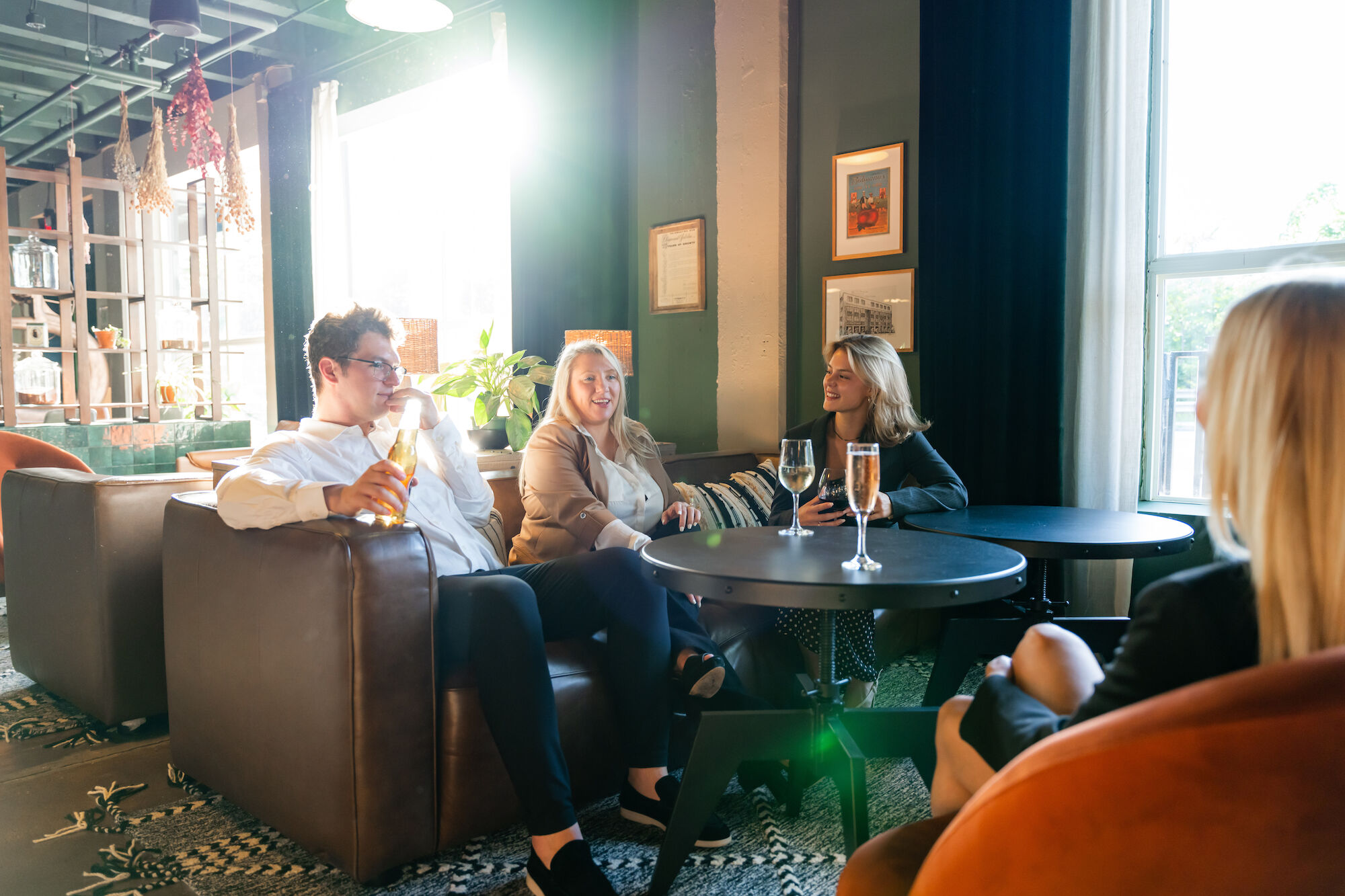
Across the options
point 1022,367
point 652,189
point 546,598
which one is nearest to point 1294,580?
point 546,598

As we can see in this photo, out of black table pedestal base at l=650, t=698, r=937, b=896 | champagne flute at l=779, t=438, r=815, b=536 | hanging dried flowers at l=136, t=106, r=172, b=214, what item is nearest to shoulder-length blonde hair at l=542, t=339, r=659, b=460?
champagne flute at l=779, t=438, r=815, b=536

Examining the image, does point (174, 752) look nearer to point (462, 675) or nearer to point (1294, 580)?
point (462, 675)

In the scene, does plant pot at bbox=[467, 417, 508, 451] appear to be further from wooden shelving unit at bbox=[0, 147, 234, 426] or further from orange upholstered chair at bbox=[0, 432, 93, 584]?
wooden shelving unit at bbox=[0, 147, 234, 426]

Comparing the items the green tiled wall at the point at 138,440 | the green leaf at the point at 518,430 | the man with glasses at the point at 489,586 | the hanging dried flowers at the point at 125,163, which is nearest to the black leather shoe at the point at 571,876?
the man with glasses at the point at 489,586

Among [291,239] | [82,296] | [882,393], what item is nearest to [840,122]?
[882,393]

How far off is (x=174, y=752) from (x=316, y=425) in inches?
33.4

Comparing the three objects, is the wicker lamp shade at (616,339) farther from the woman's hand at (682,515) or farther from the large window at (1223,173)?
the large window at (1223,173)

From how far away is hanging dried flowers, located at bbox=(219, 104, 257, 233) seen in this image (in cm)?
454

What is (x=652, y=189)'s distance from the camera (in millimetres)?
4246

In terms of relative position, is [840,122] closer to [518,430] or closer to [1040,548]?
[518,430]

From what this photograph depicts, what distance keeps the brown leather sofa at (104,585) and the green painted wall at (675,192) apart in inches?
87.7

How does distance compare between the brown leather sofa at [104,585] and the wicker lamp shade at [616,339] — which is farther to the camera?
the wicker lamp shade at [616,339]

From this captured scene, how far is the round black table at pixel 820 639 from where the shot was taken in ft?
4.37

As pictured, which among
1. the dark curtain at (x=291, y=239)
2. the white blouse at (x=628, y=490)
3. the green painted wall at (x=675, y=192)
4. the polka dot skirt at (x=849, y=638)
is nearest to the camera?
the polka dot skirt at (x=849, y=638)
